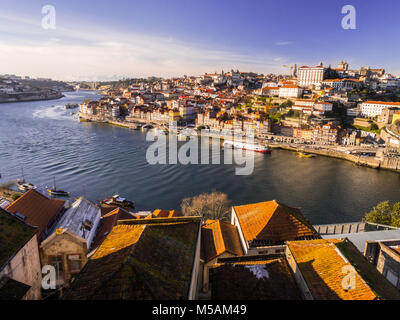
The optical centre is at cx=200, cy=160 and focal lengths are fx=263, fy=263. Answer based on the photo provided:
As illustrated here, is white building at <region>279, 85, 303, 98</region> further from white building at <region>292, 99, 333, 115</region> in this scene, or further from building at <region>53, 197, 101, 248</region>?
building at <region>53, 197, 101, 248</region>

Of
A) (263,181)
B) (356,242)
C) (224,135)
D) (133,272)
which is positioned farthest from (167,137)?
(133,272)

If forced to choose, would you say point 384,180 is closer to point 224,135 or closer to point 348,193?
point 348,193

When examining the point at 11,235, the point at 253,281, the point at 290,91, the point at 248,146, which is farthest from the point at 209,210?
the point at 290,91

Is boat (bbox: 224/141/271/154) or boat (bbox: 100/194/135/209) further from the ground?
boat (bbox: 224/141/271/154)

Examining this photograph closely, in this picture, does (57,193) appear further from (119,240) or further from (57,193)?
(119,240)

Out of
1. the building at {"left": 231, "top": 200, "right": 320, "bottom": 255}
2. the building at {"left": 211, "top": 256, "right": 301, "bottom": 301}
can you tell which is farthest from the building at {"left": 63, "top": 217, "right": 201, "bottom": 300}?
the building at {"left": 231, "top": 200, "right": 320, "bottom": 255}
